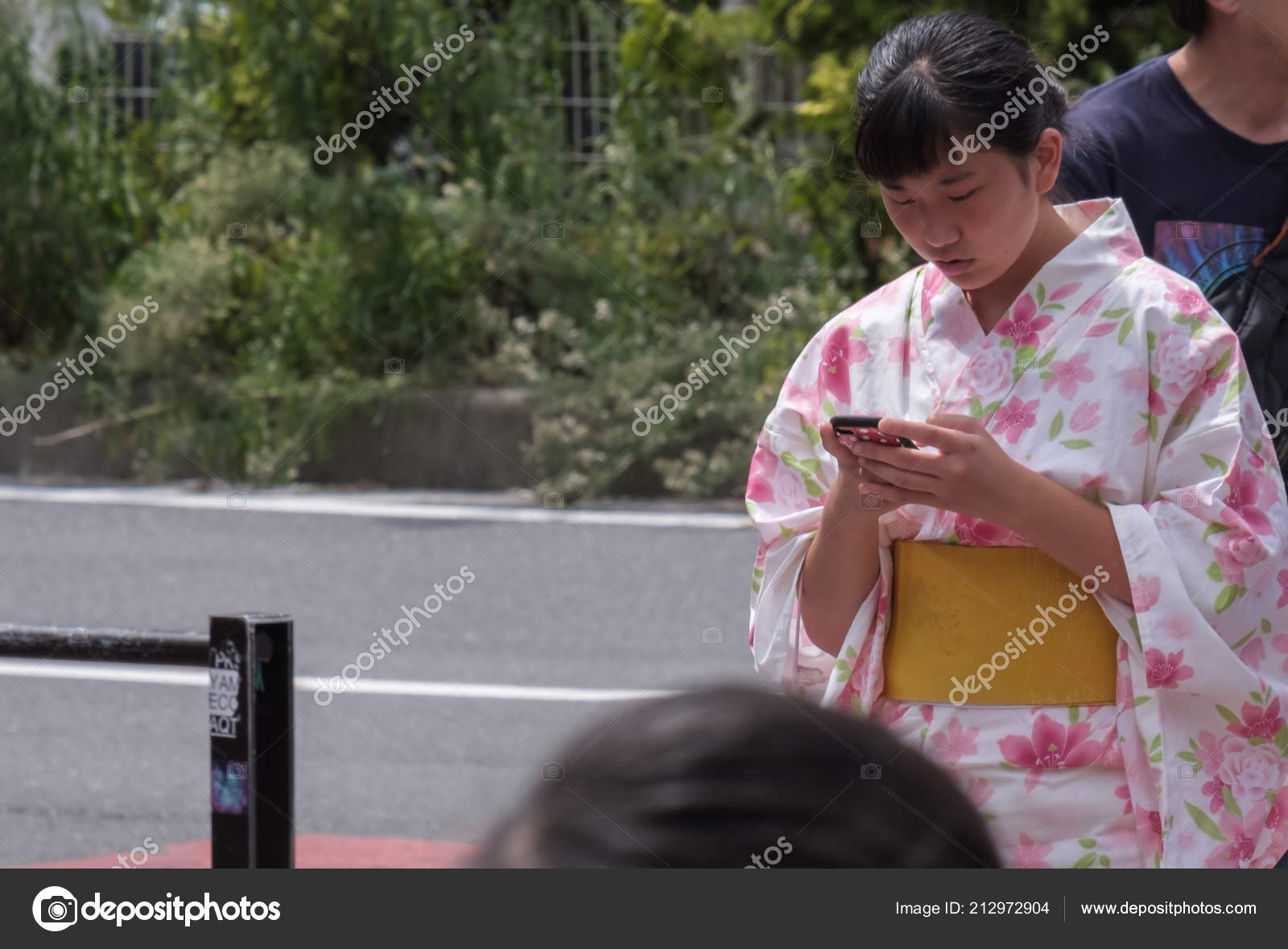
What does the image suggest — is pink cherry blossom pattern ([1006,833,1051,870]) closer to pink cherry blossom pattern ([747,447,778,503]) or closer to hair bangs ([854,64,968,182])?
pink cherry blossom pattern ([747,447,778,503])

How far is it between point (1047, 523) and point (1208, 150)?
64cm

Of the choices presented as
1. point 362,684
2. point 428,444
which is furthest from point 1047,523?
point 428,444

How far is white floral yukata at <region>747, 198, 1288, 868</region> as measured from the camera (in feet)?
5.33

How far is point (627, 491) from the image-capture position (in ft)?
29.9

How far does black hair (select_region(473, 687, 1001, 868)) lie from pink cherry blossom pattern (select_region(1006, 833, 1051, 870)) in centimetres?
82

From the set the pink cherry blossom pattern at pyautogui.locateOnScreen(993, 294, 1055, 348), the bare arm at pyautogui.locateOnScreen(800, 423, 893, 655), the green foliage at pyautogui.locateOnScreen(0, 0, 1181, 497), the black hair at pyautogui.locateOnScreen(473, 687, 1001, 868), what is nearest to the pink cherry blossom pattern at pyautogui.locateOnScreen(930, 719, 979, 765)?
the bare arm at pyautogui.locateOnScreen(800, 423, 893, 655)

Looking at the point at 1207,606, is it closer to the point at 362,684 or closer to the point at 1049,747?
the point at 1049,747

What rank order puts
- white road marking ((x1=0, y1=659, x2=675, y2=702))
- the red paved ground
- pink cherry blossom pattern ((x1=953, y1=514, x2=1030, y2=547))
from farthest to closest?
1. white road marking ((x1=0, y1=659, x2=675, y2=702))
2. the red paved ground
3. pink cherry blossom pattern ((x1=953, y1=514, x2=1030, y2=547))

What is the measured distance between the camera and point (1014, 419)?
1.69 meters

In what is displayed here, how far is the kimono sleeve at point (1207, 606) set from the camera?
1620mm

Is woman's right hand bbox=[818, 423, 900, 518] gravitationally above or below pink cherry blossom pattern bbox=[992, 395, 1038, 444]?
below

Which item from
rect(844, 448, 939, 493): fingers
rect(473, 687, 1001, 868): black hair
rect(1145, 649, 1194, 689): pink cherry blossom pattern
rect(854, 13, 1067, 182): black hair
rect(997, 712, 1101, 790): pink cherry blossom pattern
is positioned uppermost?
rect(854, 13, 1067, 182): black hair

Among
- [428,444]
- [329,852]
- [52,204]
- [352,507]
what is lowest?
→ [329,852]
